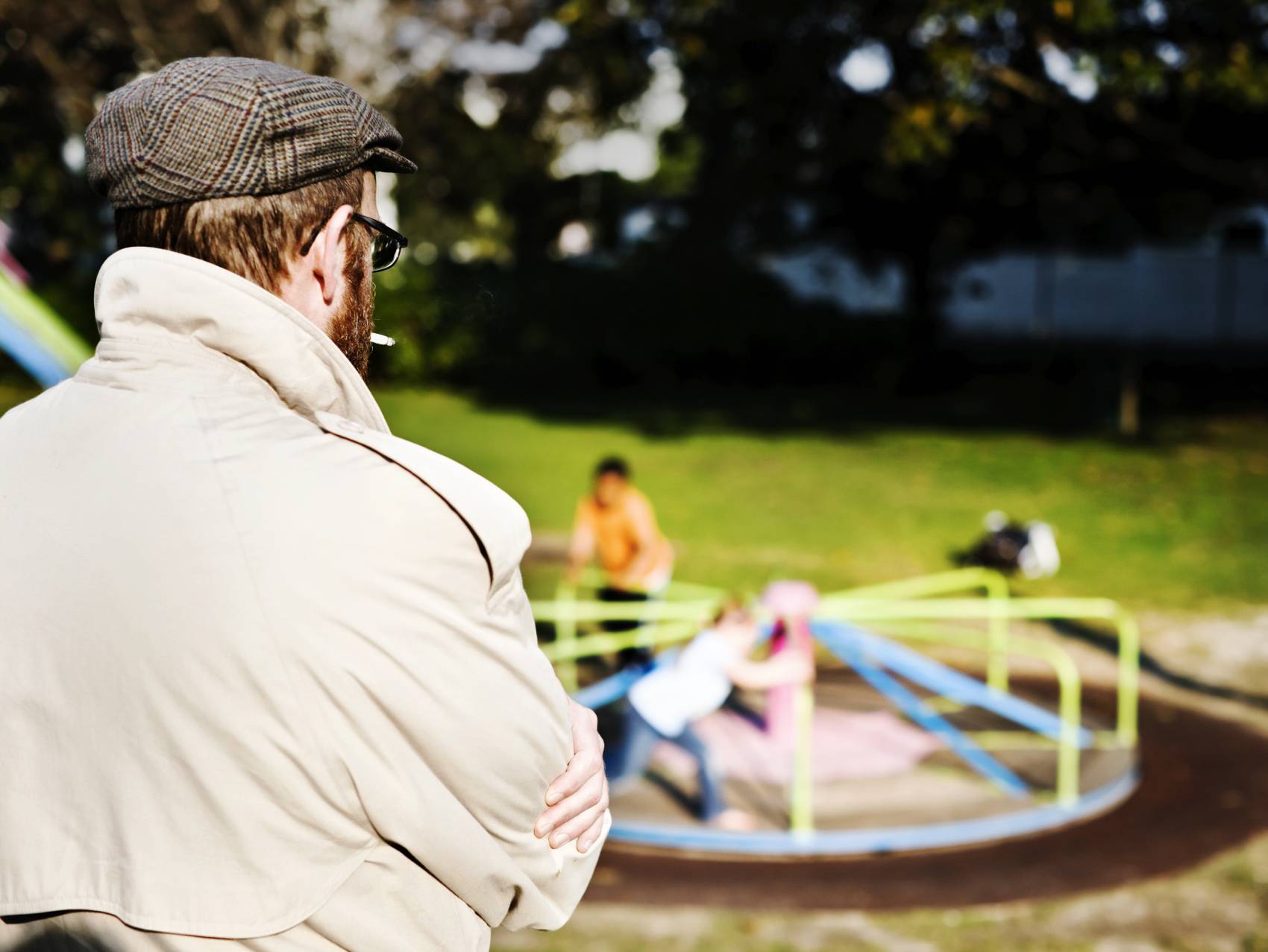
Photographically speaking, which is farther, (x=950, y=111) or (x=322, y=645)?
(x=950, y=111)

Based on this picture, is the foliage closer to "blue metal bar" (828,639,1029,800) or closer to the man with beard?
"blue metal bar" (828,639,1029,800)

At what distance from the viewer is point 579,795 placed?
135cm

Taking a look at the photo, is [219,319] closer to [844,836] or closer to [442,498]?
[442,498]

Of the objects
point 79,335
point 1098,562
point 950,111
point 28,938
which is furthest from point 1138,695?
point 79,335

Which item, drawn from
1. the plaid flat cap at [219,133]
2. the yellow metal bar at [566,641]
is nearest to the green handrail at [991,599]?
the yellow metal bar at [566,641]

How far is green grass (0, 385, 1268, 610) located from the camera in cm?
1236

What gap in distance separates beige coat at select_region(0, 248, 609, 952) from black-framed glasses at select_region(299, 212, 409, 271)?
10cm

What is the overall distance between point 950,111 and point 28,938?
13211 millimetres

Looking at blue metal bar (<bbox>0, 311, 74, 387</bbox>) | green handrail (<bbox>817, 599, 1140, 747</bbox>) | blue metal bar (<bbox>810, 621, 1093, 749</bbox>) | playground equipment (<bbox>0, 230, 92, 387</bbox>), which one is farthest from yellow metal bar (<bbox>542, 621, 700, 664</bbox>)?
blue metal bar (<bbox>0, 311, 74, 387</bbox>)

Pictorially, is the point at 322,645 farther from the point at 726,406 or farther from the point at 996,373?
the point at 996,373

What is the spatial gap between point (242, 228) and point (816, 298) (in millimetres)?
28602

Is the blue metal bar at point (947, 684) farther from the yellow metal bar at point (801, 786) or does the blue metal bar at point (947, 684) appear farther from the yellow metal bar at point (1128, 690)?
the yellow metal bar at point (801, 786)

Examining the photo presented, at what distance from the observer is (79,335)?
22.8 metres

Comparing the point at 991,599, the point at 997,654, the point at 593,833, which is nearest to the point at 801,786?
the point at 997,654
